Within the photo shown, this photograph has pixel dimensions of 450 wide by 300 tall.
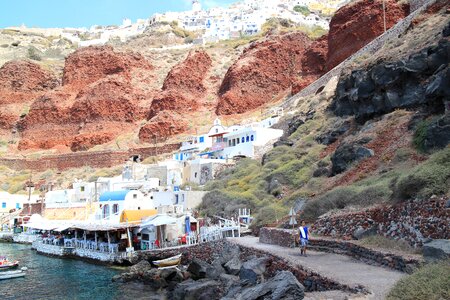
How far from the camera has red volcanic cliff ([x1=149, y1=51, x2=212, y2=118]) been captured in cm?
6981

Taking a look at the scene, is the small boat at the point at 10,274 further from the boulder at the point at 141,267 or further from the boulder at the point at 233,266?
the boulder at the point at 233,266

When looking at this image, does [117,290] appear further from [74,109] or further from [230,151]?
[74,109]

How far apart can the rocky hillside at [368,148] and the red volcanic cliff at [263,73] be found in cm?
2776

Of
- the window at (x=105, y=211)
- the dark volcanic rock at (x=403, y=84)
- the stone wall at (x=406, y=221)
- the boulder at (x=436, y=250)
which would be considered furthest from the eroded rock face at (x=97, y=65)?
the boulder at (x=436, y=250)

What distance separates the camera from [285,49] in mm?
71250

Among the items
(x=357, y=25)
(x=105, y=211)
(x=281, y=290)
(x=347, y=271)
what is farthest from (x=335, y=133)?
(x=357, y=25)

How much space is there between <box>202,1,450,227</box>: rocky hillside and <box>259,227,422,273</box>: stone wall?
7.05ft

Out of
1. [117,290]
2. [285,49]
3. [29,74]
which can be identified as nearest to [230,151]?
[117,290]

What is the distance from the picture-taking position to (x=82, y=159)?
65.1 metres

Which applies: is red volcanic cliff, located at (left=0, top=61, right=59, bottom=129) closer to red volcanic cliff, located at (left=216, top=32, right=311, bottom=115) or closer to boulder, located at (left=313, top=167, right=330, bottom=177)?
red volcanic cliff, located at (left=216, top=32, right=311, bottom=115)

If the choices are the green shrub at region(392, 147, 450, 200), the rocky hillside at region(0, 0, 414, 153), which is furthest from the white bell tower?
the green shrub at region(392, 147, 450, 200)

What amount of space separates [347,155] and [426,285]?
17319 mm

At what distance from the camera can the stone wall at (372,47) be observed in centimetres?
4203

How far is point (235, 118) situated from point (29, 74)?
42.3 metres
